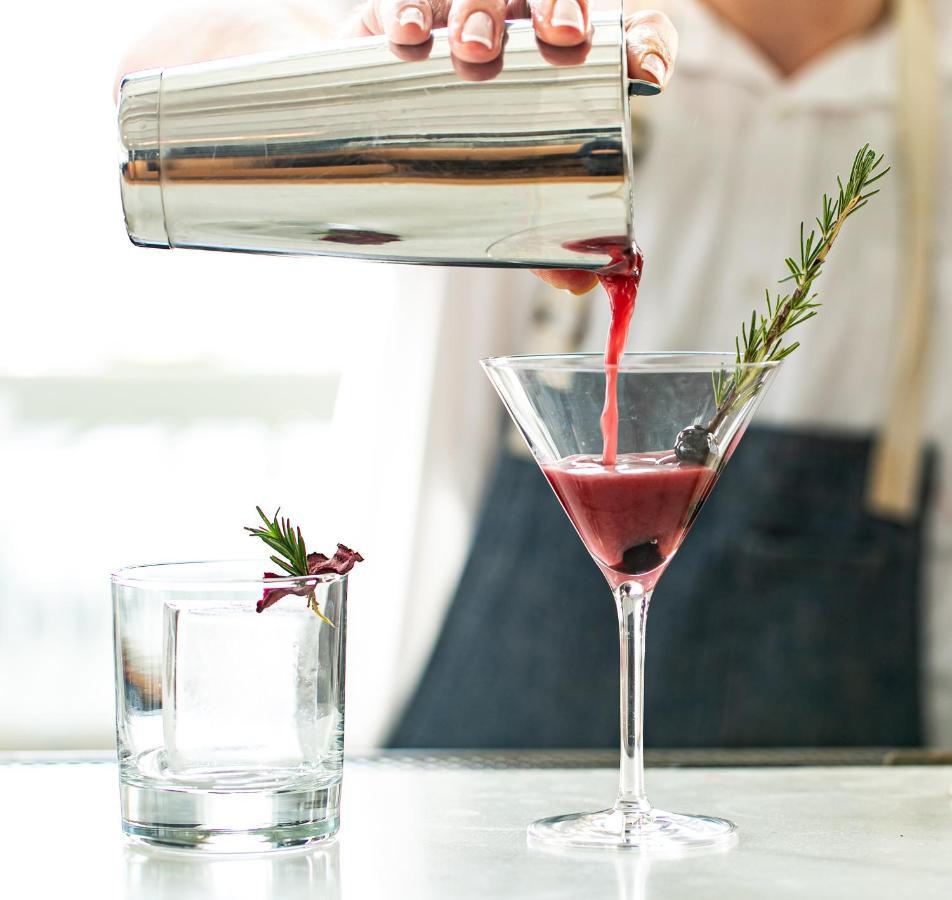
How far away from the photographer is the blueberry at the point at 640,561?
714 millimetres

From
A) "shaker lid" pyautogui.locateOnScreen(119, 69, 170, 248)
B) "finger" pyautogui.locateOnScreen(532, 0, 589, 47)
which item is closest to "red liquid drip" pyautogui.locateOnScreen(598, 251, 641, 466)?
"finger" pyautogui.locateOnScreen(532, 0, 589, 47)

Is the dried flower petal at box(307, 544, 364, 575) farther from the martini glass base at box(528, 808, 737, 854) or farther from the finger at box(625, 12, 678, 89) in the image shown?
the finger at box(625, 12, 678, 89)

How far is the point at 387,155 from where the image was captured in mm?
672

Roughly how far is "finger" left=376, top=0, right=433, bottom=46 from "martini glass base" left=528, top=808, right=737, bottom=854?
15.1 inches

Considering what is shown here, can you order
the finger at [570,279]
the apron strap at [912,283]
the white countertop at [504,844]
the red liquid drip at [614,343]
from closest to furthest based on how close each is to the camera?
1. the white countertop at [504,844]
2. the red liquid drip at [614,343]
3. the finger at [570,279]
4. the apron strap at [912,283]

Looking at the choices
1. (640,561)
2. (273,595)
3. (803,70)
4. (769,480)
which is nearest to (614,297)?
(640,561)

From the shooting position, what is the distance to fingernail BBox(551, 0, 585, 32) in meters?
0.64

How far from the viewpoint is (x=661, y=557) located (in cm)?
72

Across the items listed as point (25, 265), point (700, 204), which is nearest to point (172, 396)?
point (25, 265)

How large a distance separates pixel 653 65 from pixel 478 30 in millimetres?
101

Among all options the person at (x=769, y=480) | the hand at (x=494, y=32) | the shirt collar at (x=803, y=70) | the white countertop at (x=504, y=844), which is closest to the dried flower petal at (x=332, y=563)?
the white countertop at (x=504, y=844)

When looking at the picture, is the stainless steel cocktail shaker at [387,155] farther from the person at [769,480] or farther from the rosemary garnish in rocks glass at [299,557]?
the person at [769,480]

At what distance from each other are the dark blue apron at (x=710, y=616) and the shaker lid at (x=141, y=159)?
843 mm

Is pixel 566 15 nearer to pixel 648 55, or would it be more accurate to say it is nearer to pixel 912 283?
pixel 648 55
